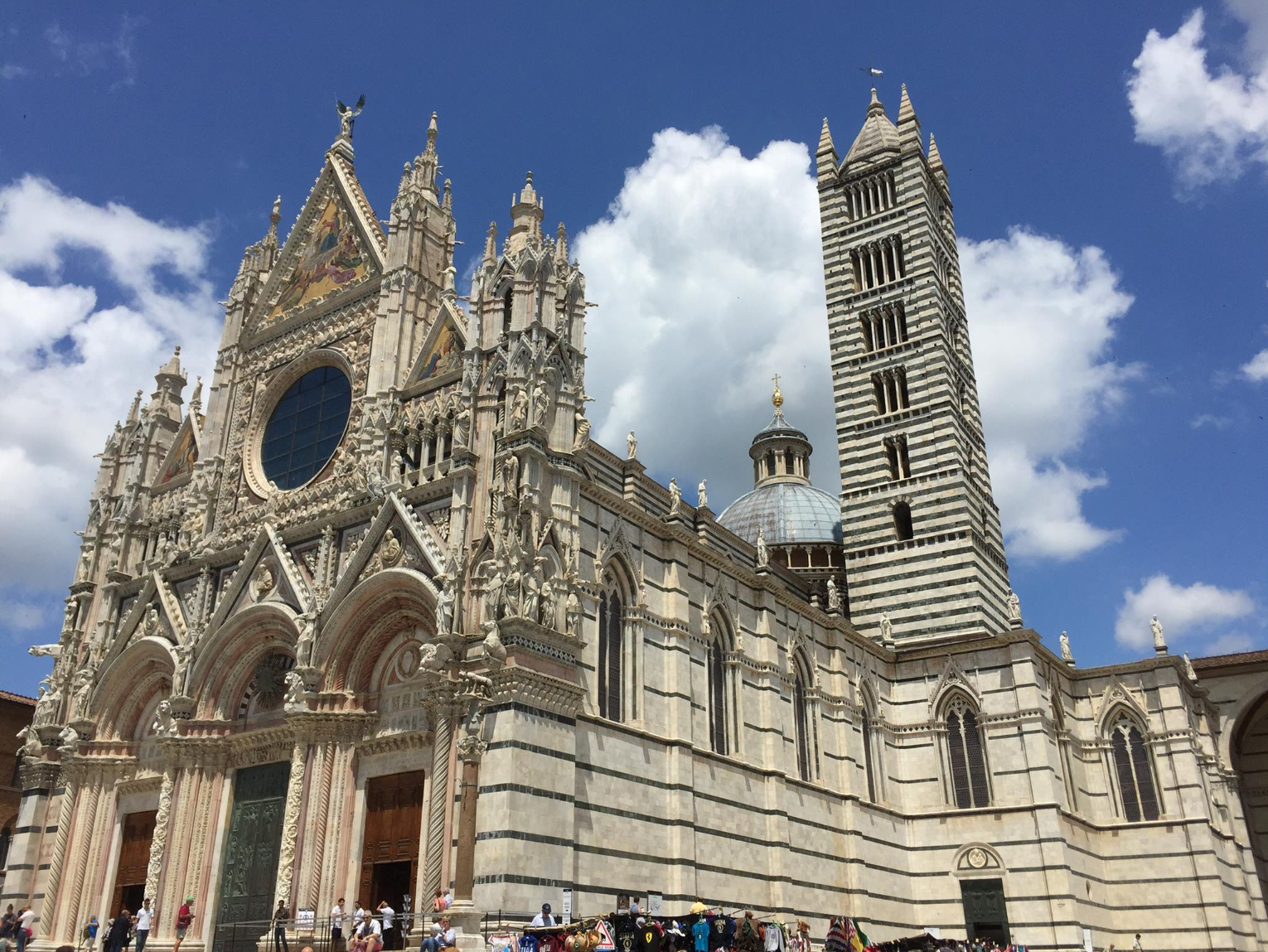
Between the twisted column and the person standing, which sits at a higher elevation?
the twisted column

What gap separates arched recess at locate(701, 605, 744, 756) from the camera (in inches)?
1050

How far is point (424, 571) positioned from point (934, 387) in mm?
21422

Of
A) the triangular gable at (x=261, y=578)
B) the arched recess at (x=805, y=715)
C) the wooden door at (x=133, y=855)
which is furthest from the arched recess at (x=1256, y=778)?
the wooden door at (x=133, y=855)

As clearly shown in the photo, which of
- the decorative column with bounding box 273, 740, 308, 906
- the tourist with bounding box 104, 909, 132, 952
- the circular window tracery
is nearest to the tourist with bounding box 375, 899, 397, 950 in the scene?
the decorative column with bounding box 273, 740, 308, 906

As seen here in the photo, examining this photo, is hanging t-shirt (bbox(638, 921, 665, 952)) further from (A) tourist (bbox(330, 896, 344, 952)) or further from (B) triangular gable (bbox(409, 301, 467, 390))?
(B) triangular gable (bbox(409, 301, 467, 390))

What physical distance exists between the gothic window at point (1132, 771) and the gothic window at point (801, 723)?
11012 millimetres

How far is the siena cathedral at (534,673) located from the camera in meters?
21.5

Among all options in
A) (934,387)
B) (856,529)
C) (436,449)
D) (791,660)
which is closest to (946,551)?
(856,529)

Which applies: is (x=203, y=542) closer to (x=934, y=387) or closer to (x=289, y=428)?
(x=289, y=428)

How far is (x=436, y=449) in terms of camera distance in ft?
79.9

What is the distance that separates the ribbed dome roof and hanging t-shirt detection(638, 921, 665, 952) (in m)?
27.8

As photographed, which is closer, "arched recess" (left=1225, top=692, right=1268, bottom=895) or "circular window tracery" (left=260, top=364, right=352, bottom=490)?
"circular window tracery" (left=260, top=364, right=352, bottom=490)

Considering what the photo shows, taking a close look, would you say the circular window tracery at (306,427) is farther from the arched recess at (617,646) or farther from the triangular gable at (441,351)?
the arched recess at (617,646)

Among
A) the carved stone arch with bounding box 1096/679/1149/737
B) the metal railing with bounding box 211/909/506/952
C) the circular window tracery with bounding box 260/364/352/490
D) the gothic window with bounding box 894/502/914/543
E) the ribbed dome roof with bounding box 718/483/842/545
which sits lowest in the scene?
the metal railing with bounding box 211/909/506/952
